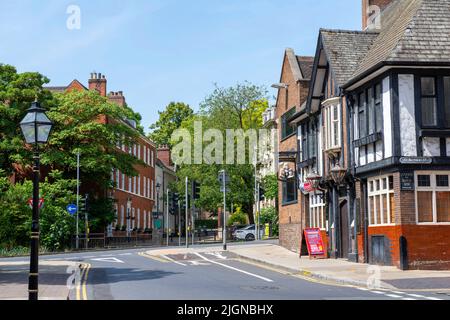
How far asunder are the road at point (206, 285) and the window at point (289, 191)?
32.7 feet

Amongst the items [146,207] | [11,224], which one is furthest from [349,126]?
[146,207]

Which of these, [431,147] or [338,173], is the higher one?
[431,147]

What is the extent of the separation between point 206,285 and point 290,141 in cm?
2017

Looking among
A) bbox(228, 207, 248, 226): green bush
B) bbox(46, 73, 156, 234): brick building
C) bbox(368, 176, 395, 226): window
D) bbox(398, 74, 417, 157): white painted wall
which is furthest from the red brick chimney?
bbox(398, 74, 417, 157): white painted wall

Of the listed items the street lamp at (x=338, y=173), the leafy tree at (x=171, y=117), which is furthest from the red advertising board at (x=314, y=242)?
the leafy tree at (x=171, y=117)

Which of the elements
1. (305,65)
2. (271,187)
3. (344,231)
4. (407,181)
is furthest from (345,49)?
(271,187)

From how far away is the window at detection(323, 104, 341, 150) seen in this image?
93.1ft

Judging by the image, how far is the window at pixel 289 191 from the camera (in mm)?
36125

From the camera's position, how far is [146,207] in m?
76.7

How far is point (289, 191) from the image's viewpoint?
123 ft

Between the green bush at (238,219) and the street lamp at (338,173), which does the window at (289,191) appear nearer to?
the street lamp at (338,173)

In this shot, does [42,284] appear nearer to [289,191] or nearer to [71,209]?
[289,191]

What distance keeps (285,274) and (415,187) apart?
17.5ft
